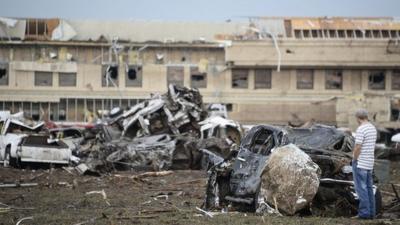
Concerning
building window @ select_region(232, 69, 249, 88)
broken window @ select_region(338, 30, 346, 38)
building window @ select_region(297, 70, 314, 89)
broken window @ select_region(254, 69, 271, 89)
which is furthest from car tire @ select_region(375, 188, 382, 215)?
broken window @ select_region(338, 30, 346, 38)

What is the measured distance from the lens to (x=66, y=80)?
59.0m

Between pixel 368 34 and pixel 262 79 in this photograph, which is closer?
pixel 262 79

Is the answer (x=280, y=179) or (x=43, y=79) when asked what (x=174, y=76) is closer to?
(x=43, y=79)

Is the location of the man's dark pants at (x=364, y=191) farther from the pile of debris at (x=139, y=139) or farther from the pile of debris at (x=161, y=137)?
the pile of debris at (x=161, y=137)

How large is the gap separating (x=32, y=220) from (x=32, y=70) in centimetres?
4941

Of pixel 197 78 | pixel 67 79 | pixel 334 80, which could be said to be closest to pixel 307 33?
pixel 334 80

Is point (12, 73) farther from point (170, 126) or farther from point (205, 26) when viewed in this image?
point (170, 126)

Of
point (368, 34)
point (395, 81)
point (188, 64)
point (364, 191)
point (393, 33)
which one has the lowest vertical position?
point (364, 191)

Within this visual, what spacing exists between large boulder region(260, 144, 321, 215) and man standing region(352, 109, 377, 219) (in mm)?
616

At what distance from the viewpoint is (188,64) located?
59.2 m

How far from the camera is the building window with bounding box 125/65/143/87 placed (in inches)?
2334

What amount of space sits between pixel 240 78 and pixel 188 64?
14.8 feet

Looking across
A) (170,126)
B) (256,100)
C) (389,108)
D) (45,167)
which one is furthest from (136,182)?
(256,100)

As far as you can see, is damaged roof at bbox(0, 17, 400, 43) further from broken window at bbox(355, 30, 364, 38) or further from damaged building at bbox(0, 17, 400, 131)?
broken window at bbox(355, 30, 364, 38)
